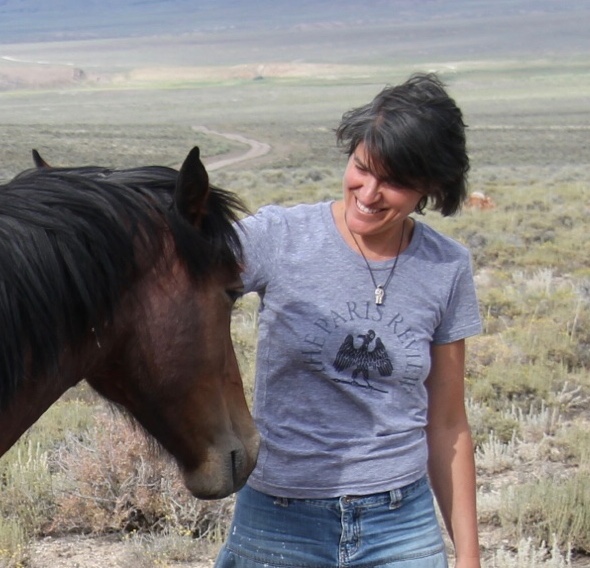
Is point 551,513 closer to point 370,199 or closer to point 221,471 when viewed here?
point 370,199

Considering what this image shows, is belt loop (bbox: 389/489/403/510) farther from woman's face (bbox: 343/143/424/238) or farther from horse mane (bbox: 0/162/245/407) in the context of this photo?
horse mane (bbox: 0/162/245/407)

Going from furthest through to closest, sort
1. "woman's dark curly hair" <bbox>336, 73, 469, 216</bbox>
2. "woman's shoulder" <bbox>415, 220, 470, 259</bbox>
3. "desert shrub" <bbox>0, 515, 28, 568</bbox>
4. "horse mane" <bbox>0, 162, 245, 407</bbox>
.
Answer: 1. "desert shrub" <bbox>0, 515, 28, 568</bbox>
2. "woman's shoulder" <bbox>415, 220, 470, 259</bbox>
3. "woman's dark curly hair" <bbox>336, 73, 469, 216</bbox>
4. "horse mane" <bbox>0, 162, 245, 407</bbox>

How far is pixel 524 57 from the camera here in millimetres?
152750

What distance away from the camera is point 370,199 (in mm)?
2604

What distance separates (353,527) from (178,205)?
1.02m

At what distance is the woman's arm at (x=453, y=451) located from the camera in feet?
9.35

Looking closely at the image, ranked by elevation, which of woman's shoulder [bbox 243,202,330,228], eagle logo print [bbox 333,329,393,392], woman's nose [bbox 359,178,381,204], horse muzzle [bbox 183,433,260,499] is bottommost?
horse muzzle [bbox 183,433,260,499]

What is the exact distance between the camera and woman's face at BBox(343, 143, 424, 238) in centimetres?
261

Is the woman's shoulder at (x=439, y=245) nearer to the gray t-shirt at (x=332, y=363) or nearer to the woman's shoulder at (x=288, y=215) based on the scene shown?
the gray t-shirt at (x=332, y=363)

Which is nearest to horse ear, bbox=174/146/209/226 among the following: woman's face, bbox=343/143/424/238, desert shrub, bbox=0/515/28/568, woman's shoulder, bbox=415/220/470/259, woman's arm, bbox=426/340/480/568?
woman's face, bbox=343/143/424/238

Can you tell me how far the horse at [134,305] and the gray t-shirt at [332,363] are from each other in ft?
0.94

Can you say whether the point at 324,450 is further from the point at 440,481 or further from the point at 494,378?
the point at 494,378

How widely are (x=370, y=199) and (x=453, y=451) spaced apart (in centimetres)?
82

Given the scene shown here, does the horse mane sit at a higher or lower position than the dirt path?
higher
